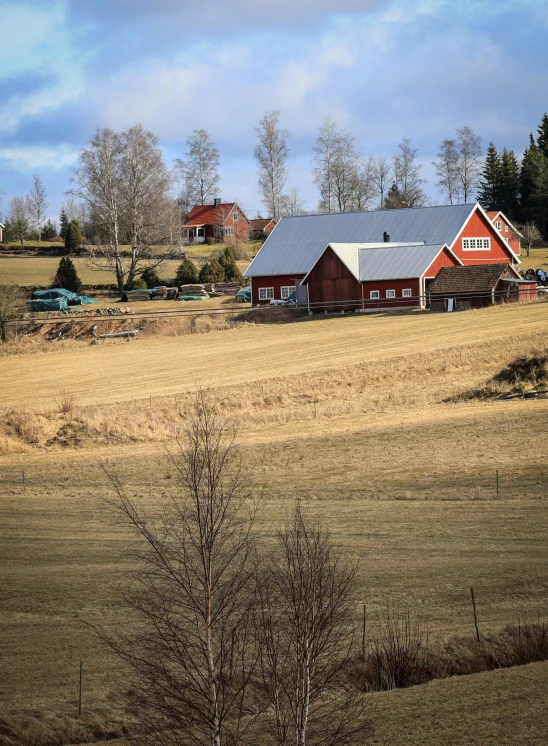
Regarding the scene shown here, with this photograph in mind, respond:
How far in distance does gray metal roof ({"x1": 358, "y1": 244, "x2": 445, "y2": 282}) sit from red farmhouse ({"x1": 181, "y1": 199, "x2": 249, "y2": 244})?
4101 cm

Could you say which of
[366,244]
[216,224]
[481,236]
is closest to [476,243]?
[481,236]

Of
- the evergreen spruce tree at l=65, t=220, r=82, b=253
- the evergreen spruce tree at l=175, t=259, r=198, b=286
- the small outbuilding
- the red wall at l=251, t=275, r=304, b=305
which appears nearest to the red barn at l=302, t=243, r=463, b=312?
the small outbuilding

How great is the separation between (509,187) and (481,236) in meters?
36.4

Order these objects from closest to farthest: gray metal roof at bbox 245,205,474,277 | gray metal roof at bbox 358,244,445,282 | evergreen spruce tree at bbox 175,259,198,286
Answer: gray metal roof at bbox 358,244,445,282, gray metal roof at bbox 245,205,474,277, evergreen spruce tree at bbox 175,259,198,286

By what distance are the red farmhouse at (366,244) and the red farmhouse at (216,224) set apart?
28123mm

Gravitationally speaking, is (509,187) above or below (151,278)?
above

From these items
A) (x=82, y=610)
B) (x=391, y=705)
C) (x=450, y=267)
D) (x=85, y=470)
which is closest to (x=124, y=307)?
(x=450, y=267)

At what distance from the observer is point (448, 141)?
112062mm

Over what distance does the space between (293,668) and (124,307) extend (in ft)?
189

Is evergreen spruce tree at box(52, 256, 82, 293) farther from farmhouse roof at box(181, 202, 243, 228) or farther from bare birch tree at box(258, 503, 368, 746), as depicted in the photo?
bare birch tree at box(258, 503, 368, 746)

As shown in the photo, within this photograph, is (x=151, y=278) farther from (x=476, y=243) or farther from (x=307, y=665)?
(x=307, y=665)

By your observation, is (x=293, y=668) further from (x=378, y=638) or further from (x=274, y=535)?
(x=274, y=535)

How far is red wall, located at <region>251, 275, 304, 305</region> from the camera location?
6869 centimetres

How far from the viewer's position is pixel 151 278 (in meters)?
78.9
